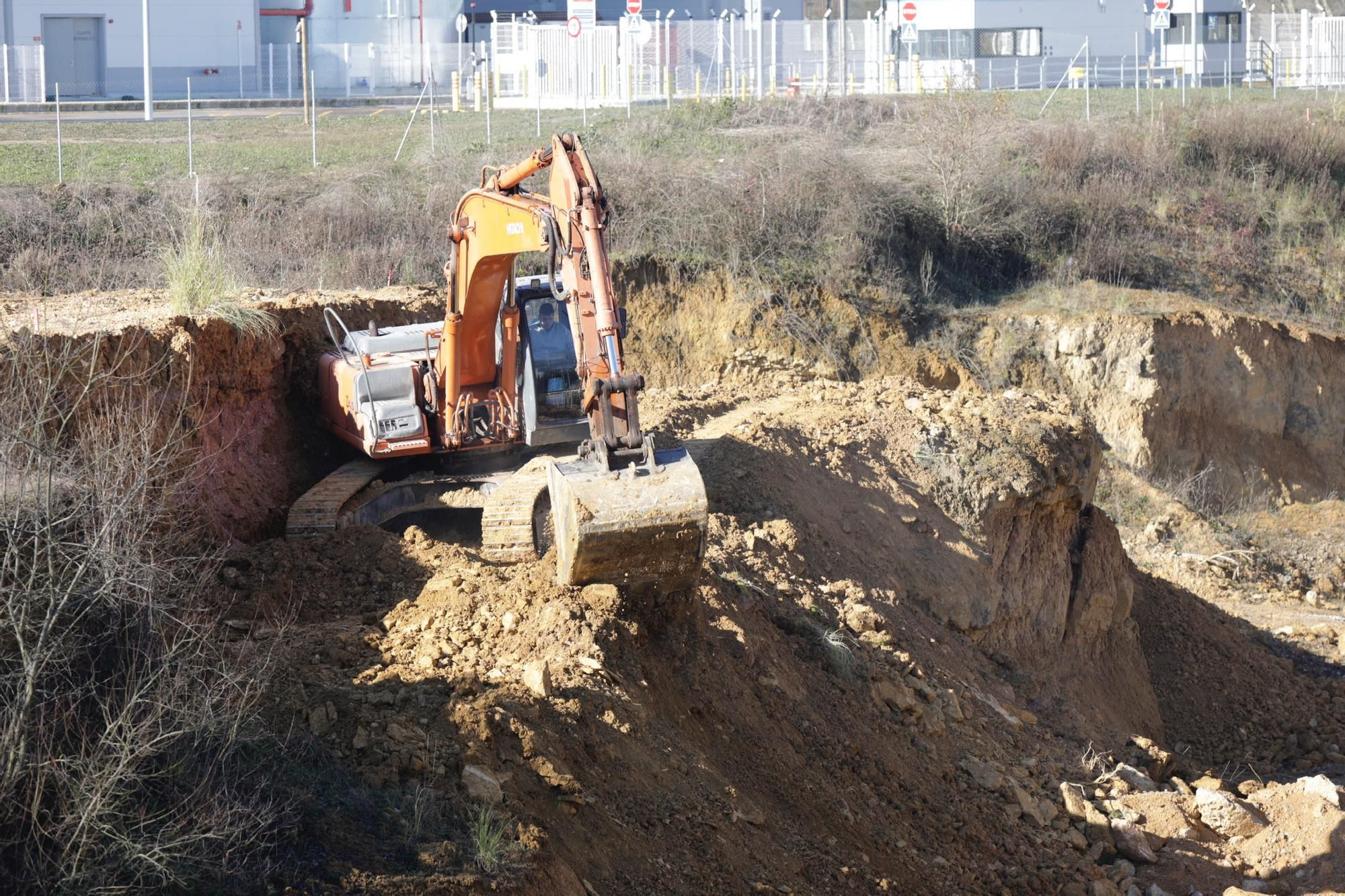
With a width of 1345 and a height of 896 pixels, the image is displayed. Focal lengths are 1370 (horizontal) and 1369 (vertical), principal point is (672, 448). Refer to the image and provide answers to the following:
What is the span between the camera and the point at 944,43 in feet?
128

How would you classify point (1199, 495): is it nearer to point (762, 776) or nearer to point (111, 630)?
point (762, 776)

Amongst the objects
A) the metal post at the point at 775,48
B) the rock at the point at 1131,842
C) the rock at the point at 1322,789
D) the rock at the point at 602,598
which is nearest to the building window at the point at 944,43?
the metal post at the point at 775,48

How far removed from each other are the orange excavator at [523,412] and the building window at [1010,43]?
2890 cm

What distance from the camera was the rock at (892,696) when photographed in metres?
9.92

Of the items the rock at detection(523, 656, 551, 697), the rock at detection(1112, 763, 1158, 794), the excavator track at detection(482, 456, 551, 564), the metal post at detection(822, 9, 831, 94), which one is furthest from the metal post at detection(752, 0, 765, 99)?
the rock at detection(523, 656, 551, 697)

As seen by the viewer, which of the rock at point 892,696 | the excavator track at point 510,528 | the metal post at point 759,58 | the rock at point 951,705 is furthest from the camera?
the metal post at point 759,58

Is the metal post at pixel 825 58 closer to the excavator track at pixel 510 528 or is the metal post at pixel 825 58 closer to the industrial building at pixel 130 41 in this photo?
the industrial building at pixel 130 41

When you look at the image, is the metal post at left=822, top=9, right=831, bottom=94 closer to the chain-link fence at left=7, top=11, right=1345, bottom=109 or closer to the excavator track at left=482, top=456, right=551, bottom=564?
the chain-link fence at left=7, top=11, right=1345, bottom=109

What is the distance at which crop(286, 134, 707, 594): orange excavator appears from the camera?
8.24 m

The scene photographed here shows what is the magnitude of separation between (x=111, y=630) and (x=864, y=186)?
19151 mm

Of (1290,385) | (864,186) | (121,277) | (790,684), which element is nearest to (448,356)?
(790,684)

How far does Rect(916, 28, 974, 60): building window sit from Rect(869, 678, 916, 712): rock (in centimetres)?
3134

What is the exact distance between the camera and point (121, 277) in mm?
17625

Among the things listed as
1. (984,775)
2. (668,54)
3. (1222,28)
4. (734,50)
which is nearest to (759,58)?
(734,50)
